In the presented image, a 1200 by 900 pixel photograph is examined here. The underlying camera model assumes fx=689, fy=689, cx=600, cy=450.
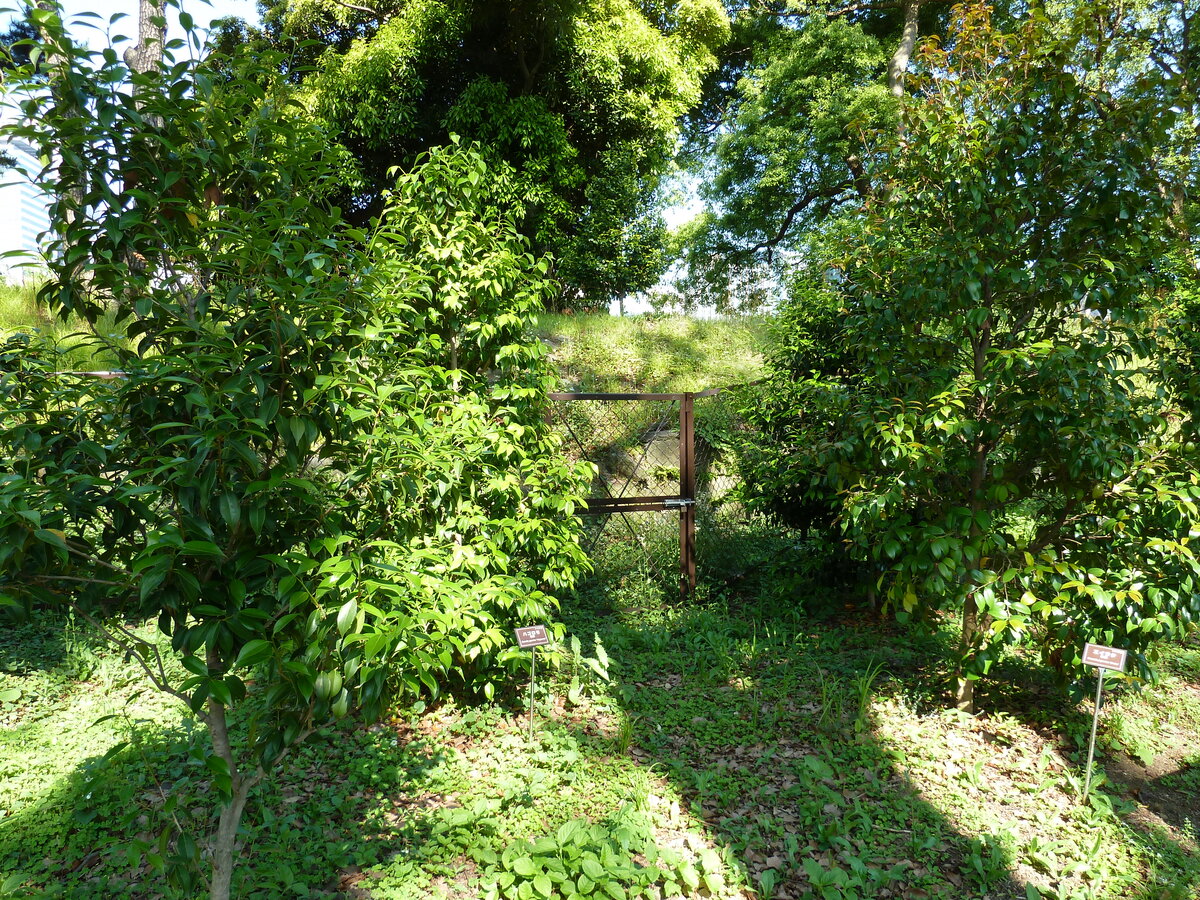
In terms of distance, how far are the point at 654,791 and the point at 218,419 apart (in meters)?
2.63

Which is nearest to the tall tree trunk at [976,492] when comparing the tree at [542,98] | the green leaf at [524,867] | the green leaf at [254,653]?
the green leaf at [524,867]

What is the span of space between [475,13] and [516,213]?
964 centimetres

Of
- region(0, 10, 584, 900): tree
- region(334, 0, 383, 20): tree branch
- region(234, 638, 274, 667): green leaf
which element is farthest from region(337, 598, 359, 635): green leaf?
region(334, 0, 383, 20): tree branch

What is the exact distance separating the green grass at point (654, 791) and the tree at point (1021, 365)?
0.61 metres

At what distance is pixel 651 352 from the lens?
10797 millimetres

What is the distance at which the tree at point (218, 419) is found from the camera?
1748mm

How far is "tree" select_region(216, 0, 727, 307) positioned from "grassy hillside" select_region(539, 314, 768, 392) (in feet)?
5.57

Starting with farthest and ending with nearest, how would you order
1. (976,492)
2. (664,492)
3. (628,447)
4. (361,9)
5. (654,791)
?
(361,9), (628,447), (664,492), (976,492), (654,791)

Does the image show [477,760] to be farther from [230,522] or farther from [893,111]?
[893,111]

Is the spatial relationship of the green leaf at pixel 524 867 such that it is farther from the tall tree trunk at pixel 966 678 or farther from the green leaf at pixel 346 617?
the tall tree trunk at pixel 966 678

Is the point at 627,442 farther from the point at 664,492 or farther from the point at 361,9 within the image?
the point at 361,9

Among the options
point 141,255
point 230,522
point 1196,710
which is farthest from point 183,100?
point 1196,710

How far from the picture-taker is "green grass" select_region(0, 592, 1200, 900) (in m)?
2.64

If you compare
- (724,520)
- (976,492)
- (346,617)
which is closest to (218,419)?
(346,617)
